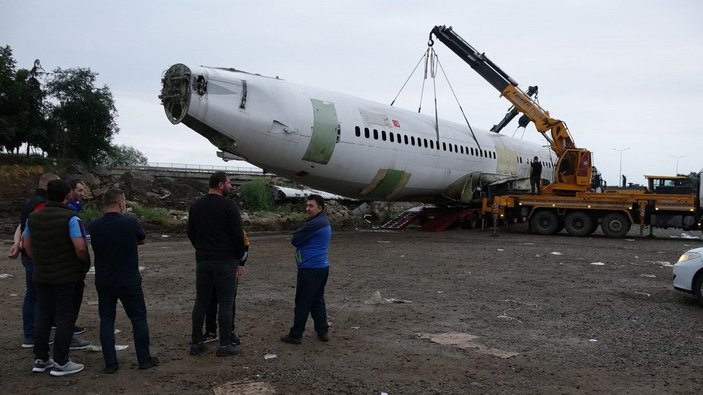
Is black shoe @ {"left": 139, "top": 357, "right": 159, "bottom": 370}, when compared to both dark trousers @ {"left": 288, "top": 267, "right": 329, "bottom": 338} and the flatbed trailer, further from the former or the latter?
the flatbed trailer

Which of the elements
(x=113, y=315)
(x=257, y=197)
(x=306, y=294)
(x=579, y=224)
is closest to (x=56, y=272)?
(x=113, y=315)

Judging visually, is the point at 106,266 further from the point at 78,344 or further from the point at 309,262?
the point at 309,262

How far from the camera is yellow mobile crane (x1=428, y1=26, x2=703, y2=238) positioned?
2027 centimetres

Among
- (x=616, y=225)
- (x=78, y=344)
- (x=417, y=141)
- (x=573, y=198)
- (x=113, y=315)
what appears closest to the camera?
(x=113, y=315)

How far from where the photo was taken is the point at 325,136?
51.7ft

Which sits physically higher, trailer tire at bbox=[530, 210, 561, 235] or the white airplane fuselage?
the white airplane fuselage

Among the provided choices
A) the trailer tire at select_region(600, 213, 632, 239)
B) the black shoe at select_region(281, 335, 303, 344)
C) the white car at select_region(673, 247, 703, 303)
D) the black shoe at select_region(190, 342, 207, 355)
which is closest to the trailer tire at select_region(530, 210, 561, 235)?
the trailer tire at select_region(600, 213, 632, 239)

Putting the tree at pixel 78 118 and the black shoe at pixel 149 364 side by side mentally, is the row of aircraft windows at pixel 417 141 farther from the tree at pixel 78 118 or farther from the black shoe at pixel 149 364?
the tree at pixel 78 118

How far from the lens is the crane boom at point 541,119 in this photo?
22250 mm

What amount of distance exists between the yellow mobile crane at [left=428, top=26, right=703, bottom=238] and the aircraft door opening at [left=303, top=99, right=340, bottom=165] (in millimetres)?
7812

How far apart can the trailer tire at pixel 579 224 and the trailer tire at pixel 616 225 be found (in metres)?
0.46

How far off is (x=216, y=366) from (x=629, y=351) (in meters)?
4.43

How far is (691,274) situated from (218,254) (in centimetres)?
717

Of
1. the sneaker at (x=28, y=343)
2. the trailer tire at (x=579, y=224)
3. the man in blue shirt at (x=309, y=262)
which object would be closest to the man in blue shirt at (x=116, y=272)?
the sneaker at (x=28, y=343)
